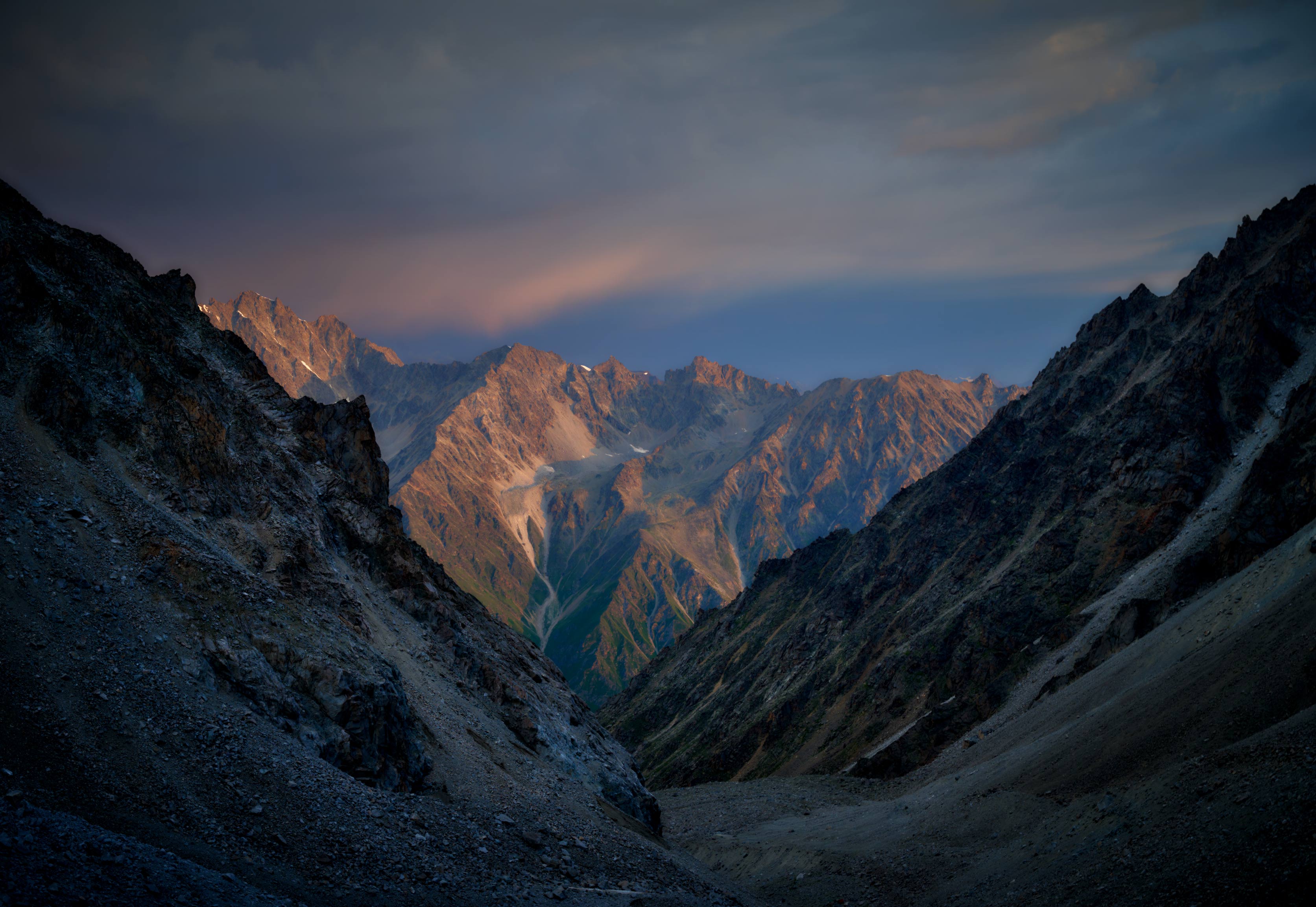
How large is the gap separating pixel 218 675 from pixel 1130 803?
150 feet

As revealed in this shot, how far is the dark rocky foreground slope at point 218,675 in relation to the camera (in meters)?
23.7

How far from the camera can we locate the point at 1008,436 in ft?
519

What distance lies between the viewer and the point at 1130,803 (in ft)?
123

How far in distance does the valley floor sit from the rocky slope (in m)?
16.7

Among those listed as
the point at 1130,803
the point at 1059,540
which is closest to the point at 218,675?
the point at 1130,803

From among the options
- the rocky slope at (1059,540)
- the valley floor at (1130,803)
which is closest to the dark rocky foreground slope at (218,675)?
the valley floor at (1130,803)

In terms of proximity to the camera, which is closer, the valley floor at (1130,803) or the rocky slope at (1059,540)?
the valley floor at (1130,803)

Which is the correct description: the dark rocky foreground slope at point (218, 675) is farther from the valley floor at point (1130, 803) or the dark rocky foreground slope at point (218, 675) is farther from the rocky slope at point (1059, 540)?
the rocky slope at point (1059, 540)

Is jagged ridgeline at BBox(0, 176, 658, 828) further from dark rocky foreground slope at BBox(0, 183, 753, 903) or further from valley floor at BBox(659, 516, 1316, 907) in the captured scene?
valley floor at BBox(659, 516, 1316, 907)

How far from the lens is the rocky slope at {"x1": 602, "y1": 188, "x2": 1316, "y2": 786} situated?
82.2 m

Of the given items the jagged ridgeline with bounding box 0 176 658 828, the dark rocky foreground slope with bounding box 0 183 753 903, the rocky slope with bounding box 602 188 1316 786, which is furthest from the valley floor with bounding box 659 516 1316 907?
the jagged ridgeline with bounding box 0 176 658 828

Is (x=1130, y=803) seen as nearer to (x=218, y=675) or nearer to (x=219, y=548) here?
(x=218, y=675)

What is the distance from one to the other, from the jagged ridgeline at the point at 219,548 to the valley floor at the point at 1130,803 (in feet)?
57.4

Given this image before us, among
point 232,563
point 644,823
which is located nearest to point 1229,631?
point 644,823
